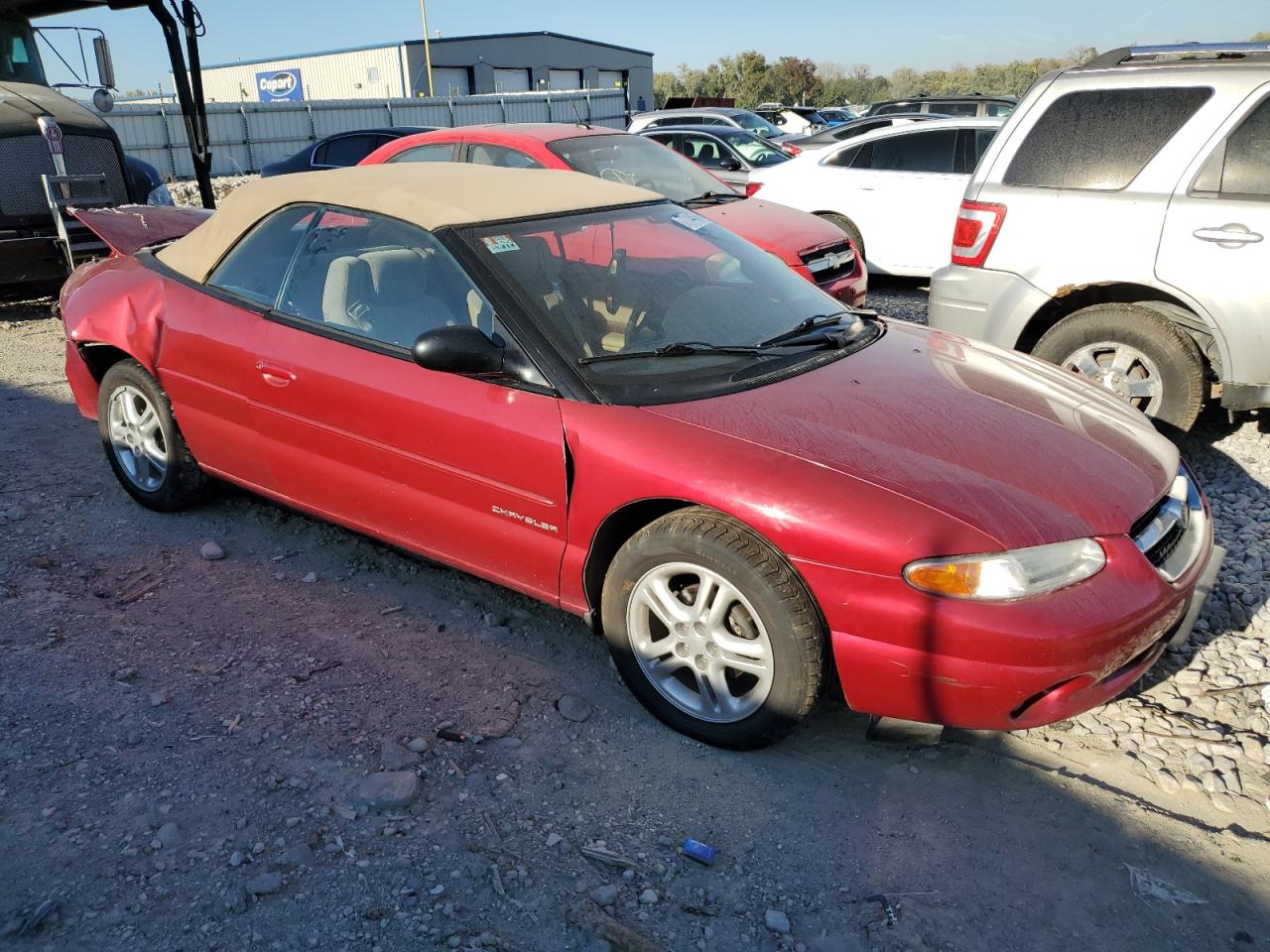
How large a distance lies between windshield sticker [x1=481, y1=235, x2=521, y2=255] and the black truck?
631 centimetres

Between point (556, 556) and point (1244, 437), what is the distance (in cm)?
445

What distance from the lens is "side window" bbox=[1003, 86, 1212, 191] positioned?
4840 millimetres

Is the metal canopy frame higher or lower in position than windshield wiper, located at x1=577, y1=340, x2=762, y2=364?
higher

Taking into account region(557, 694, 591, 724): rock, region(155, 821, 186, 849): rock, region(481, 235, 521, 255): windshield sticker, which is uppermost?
region(481, 235, 521, 255): windshield sticker

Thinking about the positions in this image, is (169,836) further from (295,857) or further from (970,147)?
(970,147)

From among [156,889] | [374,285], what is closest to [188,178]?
[374,285]

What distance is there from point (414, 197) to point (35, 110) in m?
7.67

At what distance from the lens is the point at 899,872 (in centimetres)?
247

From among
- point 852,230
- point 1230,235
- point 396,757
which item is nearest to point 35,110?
point 852,230

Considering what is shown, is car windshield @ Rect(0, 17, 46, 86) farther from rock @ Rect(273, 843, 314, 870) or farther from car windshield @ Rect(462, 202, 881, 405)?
rock @ Rect(273, 843, 314, 870)

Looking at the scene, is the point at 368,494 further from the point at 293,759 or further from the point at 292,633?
the point at 293,759

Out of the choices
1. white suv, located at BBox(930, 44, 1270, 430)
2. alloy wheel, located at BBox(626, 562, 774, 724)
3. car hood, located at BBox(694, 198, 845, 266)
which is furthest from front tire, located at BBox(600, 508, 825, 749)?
car hood, located at BBox(694, 198, 845, 266)

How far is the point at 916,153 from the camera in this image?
924cm

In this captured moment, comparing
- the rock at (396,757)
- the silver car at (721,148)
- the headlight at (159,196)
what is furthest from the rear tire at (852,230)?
the rock at (396,757)
